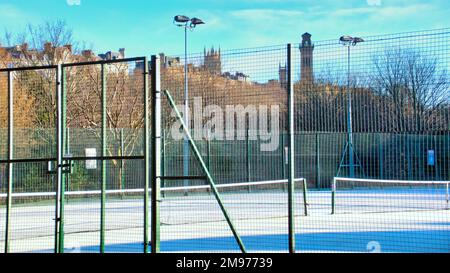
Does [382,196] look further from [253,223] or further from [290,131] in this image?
[290,131]

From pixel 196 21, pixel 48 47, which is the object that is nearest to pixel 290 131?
pixel 196 21

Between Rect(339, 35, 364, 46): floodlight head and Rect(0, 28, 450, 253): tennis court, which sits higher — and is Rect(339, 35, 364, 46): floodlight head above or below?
above

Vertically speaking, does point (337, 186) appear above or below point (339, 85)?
below

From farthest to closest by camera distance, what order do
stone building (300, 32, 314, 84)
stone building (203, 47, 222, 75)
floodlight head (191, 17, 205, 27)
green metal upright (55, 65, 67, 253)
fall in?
floodlight head (191, 17, 205, 27) < green metal upright (55, 65, 67, 253) < stone building (203, 47, 222, 75) < stone building (300, 32, 314, 84)

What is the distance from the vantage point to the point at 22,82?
1237cm

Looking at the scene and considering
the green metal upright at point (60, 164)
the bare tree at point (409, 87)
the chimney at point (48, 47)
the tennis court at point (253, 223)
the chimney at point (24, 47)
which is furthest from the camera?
the chimney at point (24, 47)

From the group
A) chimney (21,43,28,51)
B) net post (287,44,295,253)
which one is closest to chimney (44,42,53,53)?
chimney (21,43,28,51)

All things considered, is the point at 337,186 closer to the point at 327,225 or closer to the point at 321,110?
the point at 327,225

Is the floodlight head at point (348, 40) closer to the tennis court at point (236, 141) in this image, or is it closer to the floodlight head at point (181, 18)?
the tennis court at point (236, 141)

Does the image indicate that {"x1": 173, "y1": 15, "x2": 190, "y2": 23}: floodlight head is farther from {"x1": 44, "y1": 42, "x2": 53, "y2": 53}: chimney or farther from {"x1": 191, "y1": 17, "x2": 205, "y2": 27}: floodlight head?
{"x1": 44, "y1": 42, "x2": 53, "y2": 53}: chimney

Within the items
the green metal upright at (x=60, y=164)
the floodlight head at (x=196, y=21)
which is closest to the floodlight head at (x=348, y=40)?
the green metal upright at (x=60, y=164)
